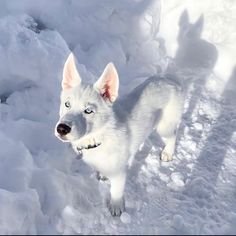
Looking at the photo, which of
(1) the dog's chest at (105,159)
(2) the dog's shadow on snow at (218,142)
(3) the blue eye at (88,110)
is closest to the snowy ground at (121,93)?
(2) the dog's shadow on snow at (218,142)

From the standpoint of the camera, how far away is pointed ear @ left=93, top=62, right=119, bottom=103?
14.4ft

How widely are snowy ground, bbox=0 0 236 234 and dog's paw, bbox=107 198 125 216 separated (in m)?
0.07

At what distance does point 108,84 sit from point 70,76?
402 mm

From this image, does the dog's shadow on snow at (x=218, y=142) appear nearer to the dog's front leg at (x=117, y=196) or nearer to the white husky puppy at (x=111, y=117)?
the white husky puppy at (x=111, y=117)

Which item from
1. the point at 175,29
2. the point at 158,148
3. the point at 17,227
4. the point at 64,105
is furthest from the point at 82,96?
the point at 175,29

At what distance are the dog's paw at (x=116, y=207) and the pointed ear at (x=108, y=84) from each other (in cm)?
112

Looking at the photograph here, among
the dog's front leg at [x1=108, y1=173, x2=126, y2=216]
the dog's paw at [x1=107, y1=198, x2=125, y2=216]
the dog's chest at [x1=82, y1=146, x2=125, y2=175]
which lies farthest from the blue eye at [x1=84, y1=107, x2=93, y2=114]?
the dog's paw at [x1=107, y1=198, x2=125, y2=216]

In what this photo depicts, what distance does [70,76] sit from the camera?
4590 mm

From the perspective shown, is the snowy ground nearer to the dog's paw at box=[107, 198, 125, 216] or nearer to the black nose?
the dog's paw at box=[107, 198, 125, 216]

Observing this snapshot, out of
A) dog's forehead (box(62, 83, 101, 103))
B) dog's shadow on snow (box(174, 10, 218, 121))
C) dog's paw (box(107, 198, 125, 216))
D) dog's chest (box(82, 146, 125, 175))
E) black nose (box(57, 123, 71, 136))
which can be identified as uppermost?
dog's forehead (box(62, 83, 101, 103))

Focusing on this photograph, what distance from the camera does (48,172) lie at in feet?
16.7

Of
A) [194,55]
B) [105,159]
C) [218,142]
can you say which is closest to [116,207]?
[105,159]

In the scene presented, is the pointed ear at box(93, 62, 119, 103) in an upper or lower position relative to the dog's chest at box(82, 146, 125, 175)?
upper

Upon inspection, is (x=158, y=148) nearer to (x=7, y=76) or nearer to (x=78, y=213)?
(x=78, y=213)
